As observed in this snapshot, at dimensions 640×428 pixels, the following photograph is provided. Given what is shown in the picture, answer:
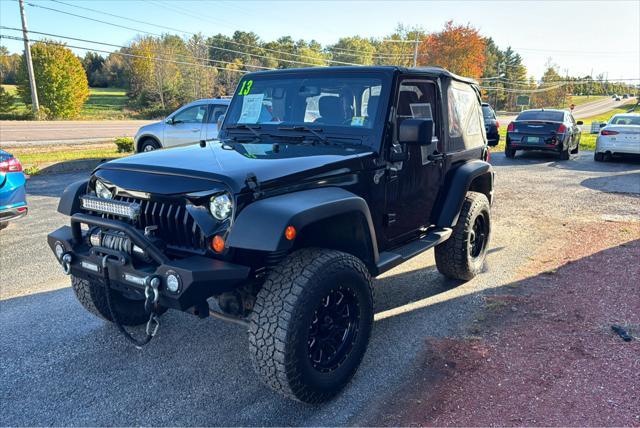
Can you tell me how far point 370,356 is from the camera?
3.51 metres

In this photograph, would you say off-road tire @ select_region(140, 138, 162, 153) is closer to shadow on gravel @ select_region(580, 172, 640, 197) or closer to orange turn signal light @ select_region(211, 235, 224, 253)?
shadow on gravel @ select_region(580, 172, 640, 197)

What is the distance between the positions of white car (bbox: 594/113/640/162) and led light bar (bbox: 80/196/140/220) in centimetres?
1462

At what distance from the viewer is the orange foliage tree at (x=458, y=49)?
174ft

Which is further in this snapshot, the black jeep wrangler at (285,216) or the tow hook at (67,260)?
the tow hook at (67,260)

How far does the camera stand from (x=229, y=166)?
2904 mm

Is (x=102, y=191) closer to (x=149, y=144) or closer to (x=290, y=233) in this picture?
→ (x=290, y=233)

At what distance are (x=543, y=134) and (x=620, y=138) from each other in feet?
6.60

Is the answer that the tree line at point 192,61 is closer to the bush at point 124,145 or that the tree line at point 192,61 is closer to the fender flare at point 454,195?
the bush at point 124,145

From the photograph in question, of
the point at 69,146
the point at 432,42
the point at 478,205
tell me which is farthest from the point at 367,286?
the point at 432,42

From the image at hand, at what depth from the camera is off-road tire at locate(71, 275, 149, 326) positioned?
142 inches

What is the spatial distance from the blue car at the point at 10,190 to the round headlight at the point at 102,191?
3203 mm

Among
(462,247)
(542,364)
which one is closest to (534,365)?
(542,364)

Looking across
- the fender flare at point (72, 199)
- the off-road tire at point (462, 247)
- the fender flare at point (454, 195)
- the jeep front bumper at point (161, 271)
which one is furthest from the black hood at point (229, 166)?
the off-road tire at point (462, 247)

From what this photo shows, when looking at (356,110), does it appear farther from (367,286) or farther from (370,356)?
(370,356)
